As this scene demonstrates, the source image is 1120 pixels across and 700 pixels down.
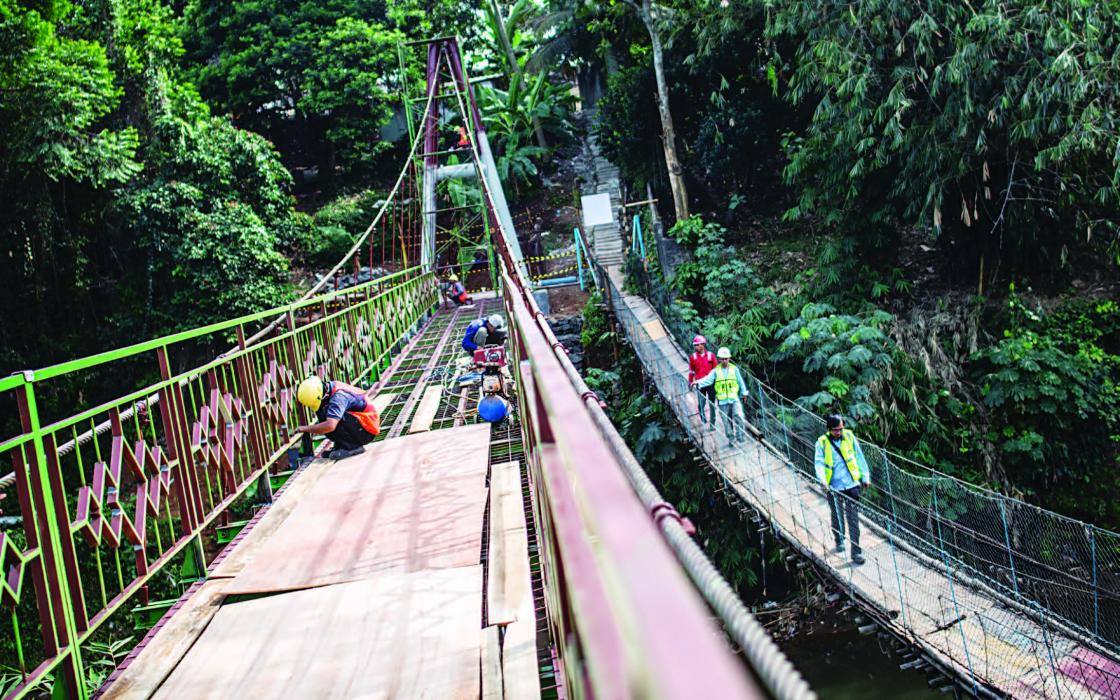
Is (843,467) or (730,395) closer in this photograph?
(843,467)

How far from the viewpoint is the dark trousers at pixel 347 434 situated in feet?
14.8

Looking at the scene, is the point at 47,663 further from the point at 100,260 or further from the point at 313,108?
the point at 313,108

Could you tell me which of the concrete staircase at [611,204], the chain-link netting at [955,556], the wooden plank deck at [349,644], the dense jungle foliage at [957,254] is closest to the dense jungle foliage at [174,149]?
the concrete staircase at [611,204]

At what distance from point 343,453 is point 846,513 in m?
4.52

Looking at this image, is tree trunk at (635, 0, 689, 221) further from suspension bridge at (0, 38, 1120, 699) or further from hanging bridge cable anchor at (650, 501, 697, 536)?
hanging bridge cable anchor at (650, 501, 697, 536)

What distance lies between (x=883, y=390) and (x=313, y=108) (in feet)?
60.6

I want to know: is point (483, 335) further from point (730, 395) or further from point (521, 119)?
point (521, 119)

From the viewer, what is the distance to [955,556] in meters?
8.01

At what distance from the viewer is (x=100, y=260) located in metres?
16.8

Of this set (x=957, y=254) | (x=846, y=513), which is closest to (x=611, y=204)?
(x=957, y=254)

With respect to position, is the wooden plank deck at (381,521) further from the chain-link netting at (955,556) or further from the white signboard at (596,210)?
the white signboard at (596,210)

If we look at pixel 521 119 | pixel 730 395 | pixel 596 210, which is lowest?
pixel 730 395

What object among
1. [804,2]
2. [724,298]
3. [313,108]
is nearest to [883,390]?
[724,298]

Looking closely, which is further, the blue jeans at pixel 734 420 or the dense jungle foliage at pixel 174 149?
the dense jungle foliage at pixel 174 149
